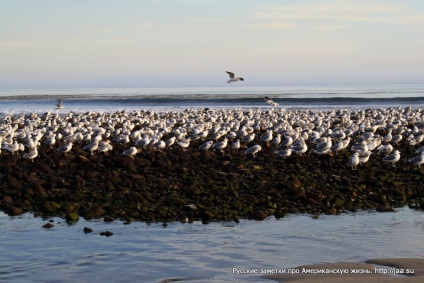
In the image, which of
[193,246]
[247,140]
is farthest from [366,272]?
[247,140]

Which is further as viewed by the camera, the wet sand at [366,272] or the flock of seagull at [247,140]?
the flock of seagull at [247,140]

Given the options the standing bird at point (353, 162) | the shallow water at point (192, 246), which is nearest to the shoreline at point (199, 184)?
the standing bird at point (353, 162)

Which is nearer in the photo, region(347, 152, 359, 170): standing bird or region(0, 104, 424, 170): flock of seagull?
region(347, 152, 359, 170): standing bird

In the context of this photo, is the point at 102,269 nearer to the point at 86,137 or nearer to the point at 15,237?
the point at 15,237

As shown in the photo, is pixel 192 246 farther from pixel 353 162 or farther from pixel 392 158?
pixel 392 158

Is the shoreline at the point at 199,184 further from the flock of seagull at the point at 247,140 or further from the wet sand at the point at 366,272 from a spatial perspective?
the wet sand at the point at 366,272

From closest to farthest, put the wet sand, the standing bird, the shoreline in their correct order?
the wet sand → the shoreline → the standing bird

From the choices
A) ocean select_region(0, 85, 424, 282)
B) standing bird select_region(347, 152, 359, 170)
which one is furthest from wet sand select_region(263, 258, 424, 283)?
standing bird select_region(347, 152, 359, 170)

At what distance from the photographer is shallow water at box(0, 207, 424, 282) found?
970cm

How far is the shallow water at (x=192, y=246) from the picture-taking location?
9.70m

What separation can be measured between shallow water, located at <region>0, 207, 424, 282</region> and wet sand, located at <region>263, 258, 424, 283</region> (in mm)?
315

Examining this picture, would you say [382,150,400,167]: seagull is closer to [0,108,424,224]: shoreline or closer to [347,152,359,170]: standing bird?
[0,108,424,224]: shoreline

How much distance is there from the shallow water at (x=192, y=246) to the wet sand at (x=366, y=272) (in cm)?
31

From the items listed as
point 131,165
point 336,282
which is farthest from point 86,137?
point 336,282
